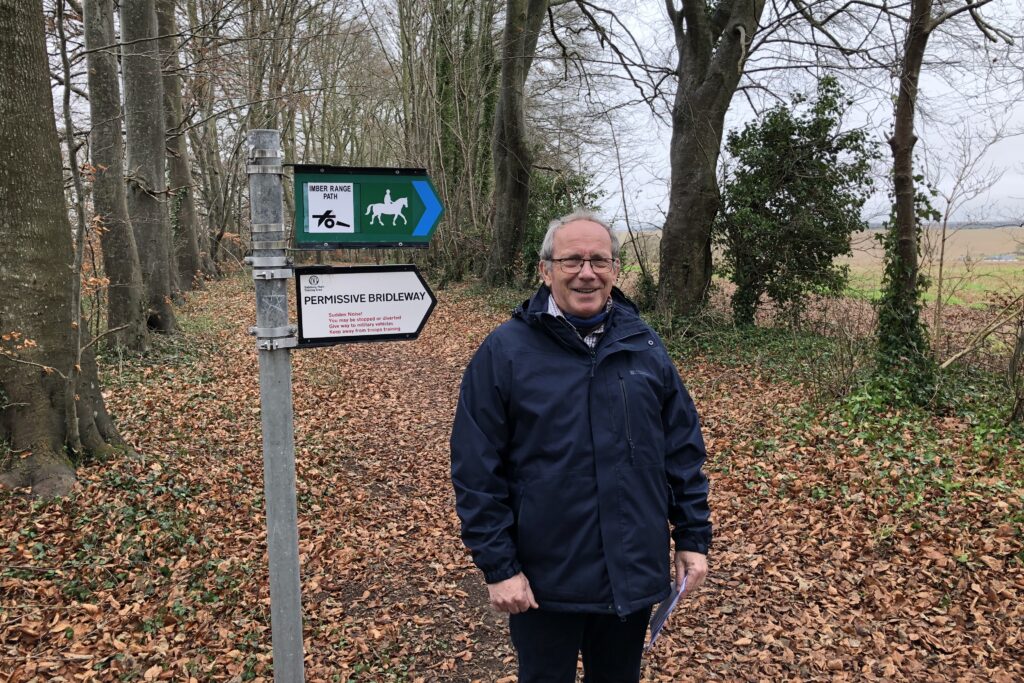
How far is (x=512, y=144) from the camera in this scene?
1678cm

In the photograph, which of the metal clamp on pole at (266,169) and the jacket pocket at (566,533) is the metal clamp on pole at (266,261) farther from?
the jacket pocket at (566,533)

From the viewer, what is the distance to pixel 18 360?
192 inches

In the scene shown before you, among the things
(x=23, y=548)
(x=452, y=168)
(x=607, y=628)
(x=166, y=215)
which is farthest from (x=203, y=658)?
(x=452, y=168)

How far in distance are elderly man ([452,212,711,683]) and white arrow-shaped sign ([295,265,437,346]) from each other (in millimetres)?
329

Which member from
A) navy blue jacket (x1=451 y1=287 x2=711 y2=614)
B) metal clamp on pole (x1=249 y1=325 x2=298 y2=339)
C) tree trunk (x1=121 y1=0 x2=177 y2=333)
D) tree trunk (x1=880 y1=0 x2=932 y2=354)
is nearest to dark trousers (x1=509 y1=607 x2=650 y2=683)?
navy blue jacket (x1=451 y1=287 x2=711 y2=614)

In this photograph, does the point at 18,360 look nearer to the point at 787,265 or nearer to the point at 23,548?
the point at 23,548

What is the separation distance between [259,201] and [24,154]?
151 inches

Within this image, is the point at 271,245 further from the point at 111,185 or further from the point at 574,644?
the point at 111,185

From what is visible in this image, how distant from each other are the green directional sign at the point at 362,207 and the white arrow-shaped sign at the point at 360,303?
0.10m

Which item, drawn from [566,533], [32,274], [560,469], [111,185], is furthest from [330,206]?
[111,185]

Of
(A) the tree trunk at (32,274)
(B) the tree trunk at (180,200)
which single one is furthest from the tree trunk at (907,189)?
(B) the tree trunk at (180,200)

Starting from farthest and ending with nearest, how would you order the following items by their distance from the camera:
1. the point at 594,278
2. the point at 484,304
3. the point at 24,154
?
the point at 484,304
the point at 24,154
the point at 594,278

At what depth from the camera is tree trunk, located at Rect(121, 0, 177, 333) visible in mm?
10289

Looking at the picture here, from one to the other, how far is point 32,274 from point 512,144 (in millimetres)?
13200
